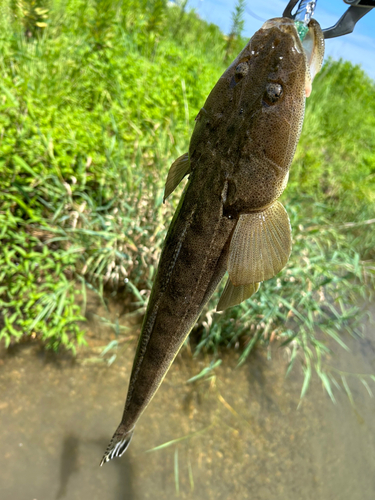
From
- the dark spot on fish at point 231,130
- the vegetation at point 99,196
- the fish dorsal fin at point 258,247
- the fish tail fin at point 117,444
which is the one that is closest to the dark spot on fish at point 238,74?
the dark spot on fish at point 231,130

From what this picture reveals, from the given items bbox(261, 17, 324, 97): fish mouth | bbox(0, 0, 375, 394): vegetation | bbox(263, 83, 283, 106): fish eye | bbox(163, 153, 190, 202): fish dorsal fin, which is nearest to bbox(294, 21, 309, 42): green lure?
bbox(261, 17, 324, 97): fish mouth

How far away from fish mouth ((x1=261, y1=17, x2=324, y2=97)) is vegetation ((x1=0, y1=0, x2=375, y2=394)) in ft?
6.32

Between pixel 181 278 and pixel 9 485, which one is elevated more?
pixel 181 278

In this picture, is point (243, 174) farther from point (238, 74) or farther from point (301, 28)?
point (301, 28)

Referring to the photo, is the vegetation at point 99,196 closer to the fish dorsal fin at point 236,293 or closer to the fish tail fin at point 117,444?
the fish tail fin at point 117,444

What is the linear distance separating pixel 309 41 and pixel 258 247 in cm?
51

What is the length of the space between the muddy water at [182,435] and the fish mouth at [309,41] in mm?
2343

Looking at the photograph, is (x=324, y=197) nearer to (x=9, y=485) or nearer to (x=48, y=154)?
(x=48, y=154)

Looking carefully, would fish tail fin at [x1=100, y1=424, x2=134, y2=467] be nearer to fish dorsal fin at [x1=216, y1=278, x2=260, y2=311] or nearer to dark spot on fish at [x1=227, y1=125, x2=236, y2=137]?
fish dorsal fin at [x1=216, y1=278, x2=260, y2=311]

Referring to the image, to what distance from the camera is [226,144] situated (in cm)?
86

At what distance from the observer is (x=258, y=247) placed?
2.69ft

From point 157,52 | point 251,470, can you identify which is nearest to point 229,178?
point 251,470

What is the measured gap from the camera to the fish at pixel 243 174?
0.84m

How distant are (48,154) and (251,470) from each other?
A: 2.59m
